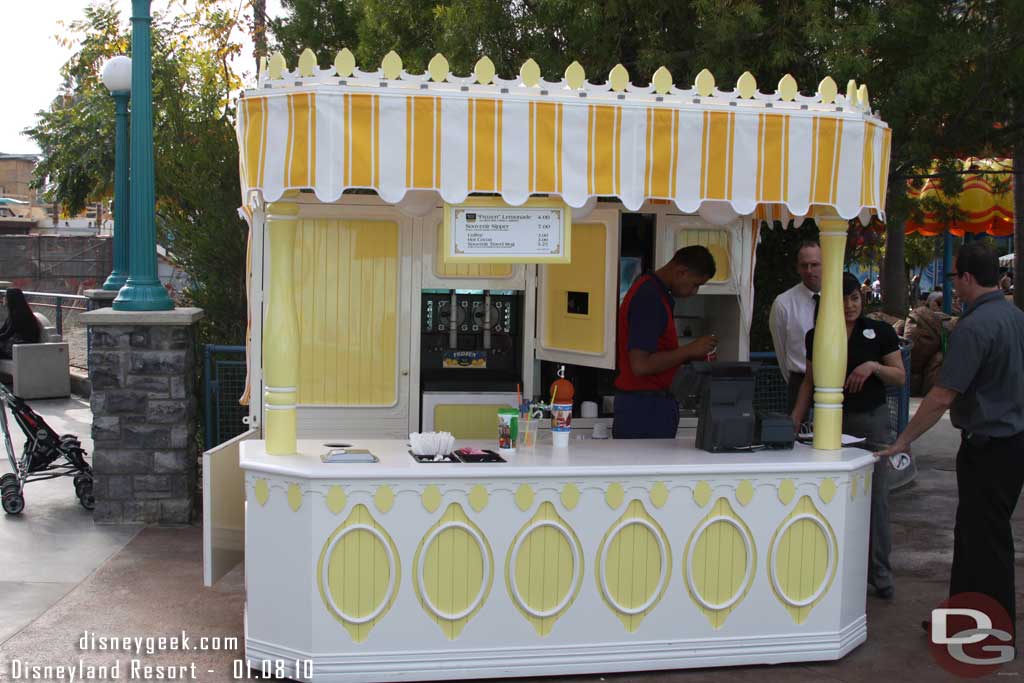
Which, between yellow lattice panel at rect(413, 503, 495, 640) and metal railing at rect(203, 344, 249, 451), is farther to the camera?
metal railing at rect(203, 344, 249, 451)

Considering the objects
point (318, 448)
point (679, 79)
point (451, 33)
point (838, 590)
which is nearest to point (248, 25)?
point (451, 33)

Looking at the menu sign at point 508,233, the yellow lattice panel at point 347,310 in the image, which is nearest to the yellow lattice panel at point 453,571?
the menu sign at point 508,233

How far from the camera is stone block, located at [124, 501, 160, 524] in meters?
7.21

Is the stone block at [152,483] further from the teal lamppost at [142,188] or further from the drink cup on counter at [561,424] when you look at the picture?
the drink cup on counter at [561,424]

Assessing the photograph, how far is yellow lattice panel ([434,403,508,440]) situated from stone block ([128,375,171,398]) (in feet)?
6.38

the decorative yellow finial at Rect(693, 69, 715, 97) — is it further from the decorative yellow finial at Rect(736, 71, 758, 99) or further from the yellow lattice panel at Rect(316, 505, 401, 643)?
the yellow lattice panel at Rect(316, 505, 401, 643)

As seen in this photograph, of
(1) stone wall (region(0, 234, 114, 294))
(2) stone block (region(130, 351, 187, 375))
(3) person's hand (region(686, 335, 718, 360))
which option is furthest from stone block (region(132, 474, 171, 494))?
(1) stone wall (region(0, 234, 114, 294))

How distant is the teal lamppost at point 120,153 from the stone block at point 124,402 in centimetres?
227

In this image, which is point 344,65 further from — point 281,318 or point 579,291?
point 579,291

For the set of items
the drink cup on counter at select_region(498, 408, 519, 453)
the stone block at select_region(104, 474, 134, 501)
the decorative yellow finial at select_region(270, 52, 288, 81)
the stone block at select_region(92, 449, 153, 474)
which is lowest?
the stone block at select_region(104, 474, 134, 501)

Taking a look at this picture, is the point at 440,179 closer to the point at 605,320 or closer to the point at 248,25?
the point at 605,320

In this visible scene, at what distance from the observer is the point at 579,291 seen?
262 inches

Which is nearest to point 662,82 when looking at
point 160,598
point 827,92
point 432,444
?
point 827,92

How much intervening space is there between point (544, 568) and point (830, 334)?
181 centimetres
